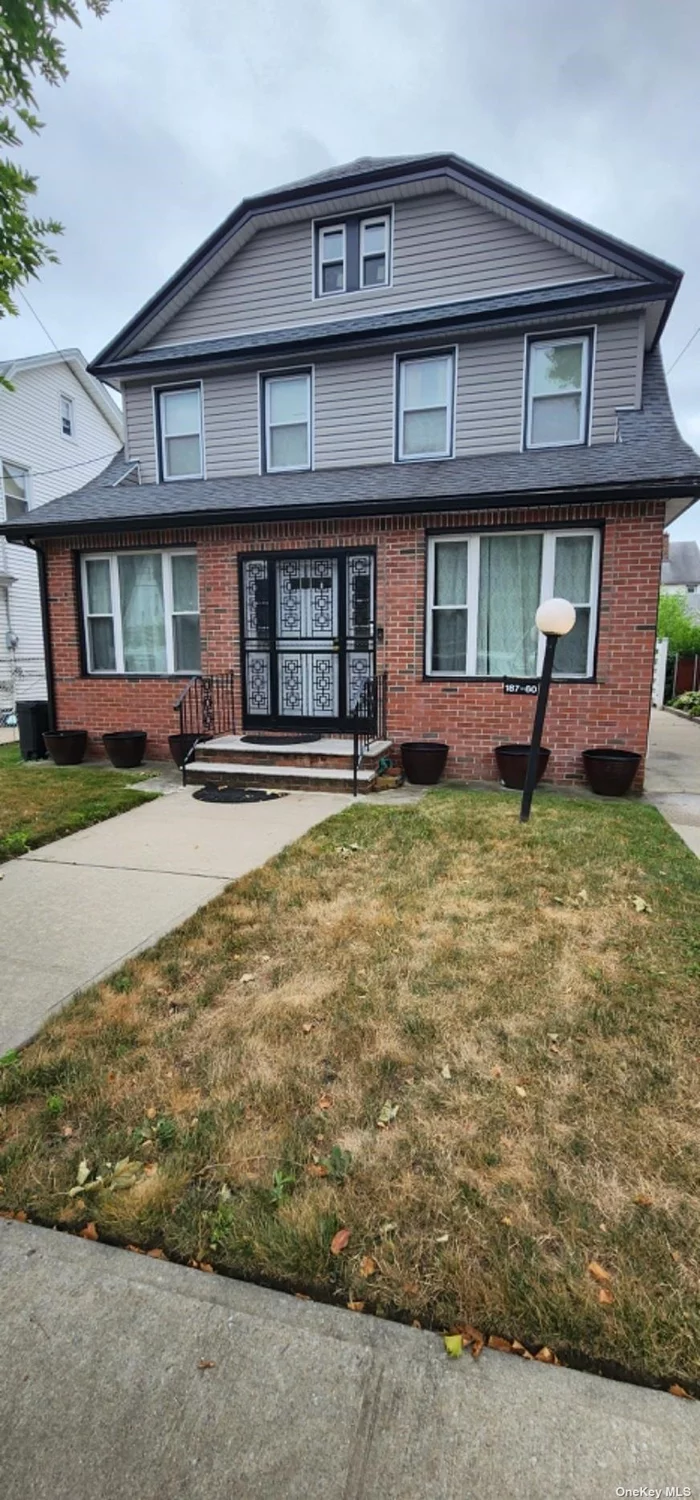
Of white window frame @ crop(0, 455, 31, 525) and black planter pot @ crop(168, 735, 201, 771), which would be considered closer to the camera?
black planter pot @ crop(168, 735, 201, 771)

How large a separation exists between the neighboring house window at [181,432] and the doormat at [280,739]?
4225mm

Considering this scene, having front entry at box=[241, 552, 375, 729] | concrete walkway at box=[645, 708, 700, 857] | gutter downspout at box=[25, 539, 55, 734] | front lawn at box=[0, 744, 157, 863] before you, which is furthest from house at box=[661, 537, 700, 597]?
front lawn at box=[0, 744, 157, 863]

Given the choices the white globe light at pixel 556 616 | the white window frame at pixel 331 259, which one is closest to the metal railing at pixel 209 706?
the white globe light at pixel 556 616

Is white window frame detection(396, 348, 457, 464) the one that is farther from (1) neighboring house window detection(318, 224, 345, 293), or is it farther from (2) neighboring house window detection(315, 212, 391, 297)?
(1) neighboring house window detection(318, 224, 345, 293)

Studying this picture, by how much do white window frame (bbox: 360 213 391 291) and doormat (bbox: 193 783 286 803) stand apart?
22.9 ft

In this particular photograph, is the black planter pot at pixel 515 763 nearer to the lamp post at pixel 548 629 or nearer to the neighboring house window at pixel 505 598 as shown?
the neighboring house window at pixel 505 598

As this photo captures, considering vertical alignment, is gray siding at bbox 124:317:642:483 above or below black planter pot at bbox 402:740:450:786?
above

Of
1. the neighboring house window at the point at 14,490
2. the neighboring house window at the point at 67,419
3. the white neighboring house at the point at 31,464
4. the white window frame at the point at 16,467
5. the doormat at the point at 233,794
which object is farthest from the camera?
the neighboring house window at the point at 67,419

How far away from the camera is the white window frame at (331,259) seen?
9531 millimetres

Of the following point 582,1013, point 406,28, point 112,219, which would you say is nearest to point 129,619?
point 112,219

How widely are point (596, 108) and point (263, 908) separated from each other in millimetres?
11504

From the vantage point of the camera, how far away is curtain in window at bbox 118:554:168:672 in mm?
9555

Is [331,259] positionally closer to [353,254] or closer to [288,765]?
[353,254]

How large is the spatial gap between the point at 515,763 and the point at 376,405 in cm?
522
